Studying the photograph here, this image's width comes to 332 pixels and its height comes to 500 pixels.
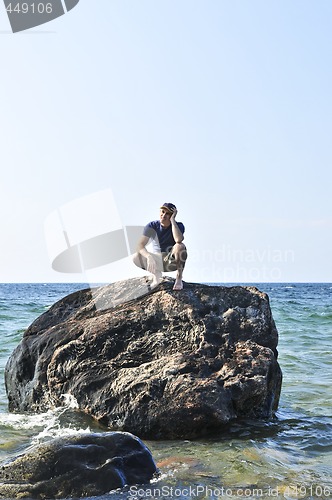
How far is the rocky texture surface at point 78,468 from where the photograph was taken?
4961 mm

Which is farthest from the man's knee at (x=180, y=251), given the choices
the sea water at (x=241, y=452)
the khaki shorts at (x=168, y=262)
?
the sea water at (x=241, y=452)

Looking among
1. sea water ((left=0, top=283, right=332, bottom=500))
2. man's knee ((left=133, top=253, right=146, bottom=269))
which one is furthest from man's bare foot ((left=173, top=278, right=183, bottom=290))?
sea water ((left=0, top=283, right=332, bottom=500))

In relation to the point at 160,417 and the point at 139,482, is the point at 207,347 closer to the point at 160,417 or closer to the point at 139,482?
the point at 160,417

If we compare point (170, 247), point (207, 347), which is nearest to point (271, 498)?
point (207, 347)

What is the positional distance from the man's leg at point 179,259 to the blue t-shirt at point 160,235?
282mm

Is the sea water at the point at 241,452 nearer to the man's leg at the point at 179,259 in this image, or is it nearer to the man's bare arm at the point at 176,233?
the man's leg at the point at 179,259

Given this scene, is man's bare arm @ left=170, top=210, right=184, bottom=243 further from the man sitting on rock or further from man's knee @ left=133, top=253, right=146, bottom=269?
man's knee @ left=133, top=253, right=146, bottom=269

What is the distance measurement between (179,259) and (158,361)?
176 cm

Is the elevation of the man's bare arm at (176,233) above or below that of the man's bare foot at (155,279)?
above

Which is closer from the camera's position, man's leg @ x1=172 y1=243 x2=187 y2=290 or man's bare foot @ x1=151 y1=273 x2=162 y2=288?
man's leg @ x1=172 y1=243 x2=187 y2=290

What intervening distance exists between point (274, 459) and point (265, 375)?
127 cm

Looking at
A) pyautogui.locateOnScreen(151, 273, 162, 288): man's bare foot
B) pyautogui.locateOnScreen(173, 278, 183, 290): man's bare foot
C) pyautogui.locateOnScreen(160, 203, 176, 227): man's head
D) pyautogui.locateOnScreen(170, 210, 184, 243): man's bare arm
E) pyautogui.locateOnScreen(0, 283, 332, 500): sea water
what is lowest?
pyautogui.locateOnScreen(0, 283, 332, 500): sea water

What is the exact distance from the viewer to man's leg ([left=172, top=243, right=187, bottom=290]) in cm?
803

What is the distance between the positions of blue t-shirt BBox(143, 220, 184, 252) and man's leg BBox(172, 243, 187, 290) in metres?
0.28
